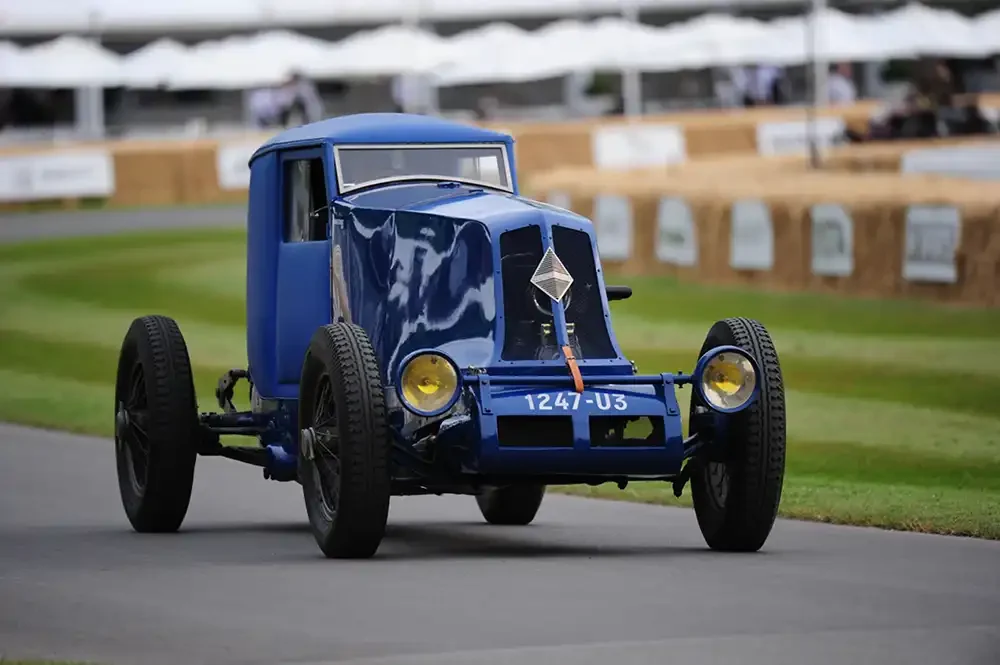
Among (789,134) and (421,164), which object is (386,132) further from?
(789,134)

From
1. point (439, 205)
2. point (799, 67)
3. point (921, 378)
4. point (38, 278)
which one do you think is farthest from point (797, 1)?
point (439, 205)

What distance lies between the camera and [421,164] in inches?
467

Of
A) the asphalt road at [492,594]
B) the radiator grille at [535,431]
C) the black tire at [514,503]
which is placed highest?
the radiator grille at [535,431]

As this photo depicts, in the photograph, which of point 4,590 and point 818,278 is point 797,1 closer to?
point 818,278

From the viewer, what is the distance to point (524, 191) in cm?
3884

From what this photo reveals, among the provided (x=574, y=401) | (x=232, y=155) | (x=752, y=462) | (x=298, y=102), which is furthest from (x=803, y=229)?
(x=298, y=102)

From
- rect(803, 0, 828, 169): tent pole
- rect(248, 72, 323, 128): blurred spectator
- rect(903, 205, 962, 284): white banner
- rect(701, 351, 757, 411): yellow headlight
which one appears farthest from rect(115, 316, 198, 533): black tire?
rect(248, 72, 323, 128): blurred spectator

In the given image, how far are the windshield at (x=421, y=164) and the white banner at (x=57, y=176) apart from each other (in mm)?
31515

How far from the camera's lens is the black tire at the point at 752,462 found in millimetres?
10141

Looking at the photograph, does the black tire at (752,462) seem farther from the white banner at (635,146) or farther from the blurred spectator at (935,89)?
the white banner at (635,146)

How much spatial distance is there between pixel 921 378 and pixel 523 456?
1028 cm

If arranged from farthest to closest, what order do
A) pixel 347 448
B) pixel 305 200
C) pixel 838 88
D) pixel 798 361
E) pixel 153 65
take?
pixel 838 88, pixel 153 65, pixel 798 361, pixel 305 200, pixel 347 448

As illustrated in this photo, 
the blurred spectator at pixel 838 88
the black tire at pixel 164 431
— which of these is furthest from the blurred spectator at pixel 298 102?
the black tire at pixel 164 431

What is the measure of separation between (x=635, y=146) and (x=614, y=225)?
1527 cm
